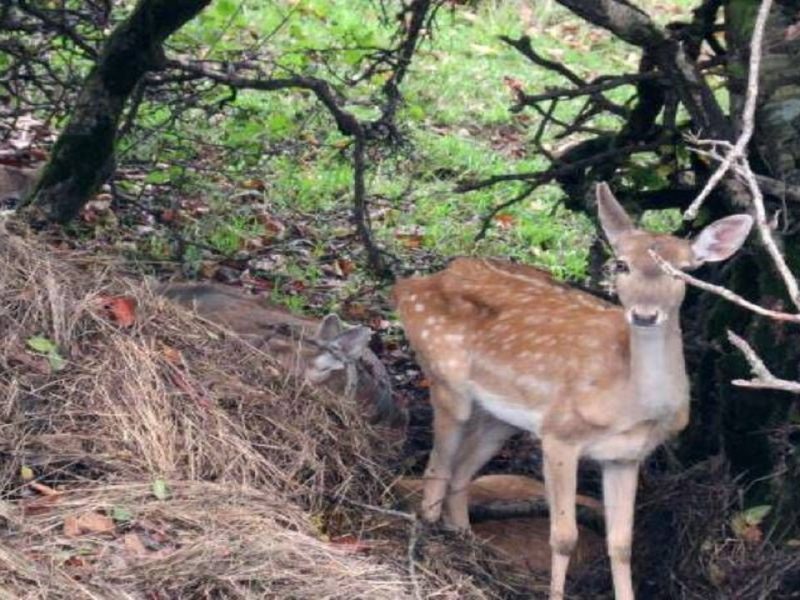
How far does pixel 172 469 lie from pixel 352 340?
172 centimetres

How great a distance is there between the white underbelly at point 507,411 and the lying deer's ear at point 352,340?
792mm

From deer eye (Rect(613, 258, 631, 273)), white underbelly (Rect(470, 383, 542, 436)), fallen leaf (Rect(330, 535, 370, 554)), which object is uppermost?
deer eye (Rect(613, 258, 631, 273))

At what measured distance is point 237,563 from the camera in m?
6.21

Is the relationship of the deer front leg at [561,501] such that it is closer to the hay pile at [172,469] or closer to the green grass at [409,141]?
the hay pile at [172,469]

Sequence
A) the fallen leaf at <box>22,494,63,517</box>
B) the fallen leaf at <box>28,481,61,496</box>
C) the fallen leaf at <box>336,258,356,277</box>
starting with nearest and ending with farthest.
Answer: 1. the fallen leaf at <box>22,494,63,517</box>
2. the fallen leaf at <box>28,481,61,496</box>
3. the fallen leaf at <box>336,258,356,277</box>

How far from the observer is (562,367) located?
7496 millimetres

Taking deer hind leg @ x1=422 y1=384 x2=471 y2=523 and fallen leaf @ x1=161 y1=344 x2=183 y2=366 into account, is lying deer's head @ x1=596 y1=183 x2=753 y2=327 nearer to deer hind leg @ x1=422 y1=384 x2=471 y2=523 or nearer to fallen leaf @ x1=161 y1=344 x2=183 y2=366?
deer hind leg @ x1=422 y1=384 x2=471 y2=523

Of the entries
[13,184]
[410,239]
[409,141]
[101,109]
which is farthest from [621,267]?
[410,239]

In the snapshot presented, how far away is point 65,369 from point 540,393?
1.86 m

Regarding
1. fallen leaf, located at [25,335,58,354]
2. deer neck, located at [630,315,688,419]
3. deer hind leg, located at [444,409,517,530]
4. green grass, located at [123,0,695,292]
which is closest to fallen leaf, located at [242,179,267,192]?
green grass, located at [123,0,695,292]

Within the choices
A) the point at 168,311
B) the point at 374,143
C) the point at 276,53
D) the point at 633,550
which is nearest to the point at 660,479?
the point at 633,550

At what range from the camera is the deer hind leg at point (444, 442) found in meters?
7.85

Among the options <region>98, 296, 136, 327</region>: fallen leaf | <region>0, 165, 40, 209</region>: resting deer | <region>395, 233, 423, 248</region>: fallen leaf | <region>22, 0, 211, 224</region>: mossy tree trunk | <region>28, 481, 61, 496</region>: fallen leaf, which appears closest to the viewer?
<region>28, 481, 61, 496</region>: fallen leaf

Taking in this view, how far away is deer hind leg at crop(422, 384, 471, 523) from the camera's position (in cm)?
785
